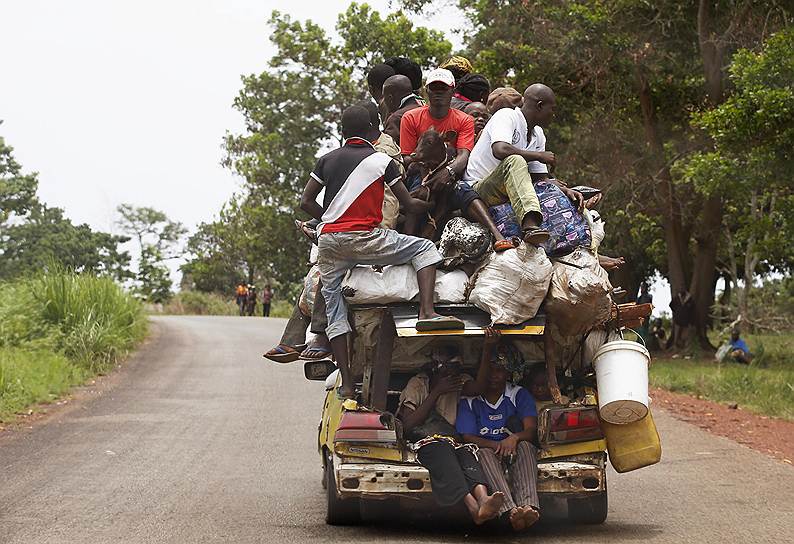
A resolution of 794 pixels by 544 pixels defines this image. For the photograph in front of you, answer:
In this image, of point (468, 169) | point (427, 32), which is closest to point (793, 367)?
point (468, 169)

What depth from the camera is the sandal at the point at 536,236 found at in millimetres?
7410

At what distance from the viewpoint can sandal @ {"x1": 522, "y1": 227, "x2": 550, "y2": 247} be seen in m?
7.41

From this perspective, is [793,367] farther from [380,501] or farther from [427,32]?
[427,32]

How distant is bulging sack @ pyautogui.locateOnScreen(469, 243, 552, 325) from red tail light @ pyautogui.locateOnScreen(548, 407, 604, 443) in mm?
748

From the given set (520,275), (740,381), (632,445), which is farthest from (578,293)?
(740,381)

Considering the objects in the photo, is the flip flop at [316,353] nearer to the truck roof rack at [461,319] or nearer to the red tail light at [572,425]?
the truck roof rack at [461,319]

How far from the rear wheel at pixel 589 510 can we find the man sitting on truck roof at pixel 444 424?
3.54ft

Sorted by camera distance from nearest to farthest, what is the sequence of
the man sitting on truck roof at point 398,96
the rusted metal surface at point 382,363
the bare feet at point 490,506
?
the bare feet at point 490,506
the rusted metal surface at point 382,363
the man sitting on truck roof at point 398,96

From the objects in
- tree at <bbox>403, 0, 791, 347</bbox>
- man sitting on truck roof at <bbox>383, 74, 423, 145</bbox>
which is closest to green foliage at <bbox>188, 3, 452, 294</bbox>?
tree at <bbox>403, 0, 791, 347</bbox>

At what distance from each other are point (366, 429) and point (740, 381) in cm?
1240

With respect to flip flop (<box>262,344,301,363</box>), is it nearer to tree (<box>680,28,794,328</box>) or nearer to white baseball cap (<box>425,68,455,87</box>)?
white baseball cap (<box>425,68,455,87</box>)

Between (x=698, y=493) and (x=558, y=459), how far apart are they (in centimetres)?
264

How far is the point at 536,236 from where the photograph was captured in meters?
7.43

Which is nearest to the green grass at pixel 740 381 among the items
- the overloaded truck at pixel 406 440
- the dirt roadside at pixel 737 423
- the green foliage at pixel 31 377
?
the dirt roadside at pixel 737 423
